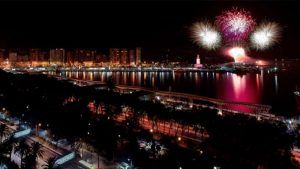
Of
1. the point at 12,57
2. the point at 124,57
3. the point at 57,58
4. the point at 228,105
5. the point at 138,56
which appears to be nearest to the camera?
the point at 228,105

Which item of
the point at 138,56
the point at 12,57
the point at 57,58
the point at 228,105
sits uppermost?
the point at 138,56

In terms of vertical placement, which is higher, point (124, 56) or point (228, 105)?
point (124, 56)

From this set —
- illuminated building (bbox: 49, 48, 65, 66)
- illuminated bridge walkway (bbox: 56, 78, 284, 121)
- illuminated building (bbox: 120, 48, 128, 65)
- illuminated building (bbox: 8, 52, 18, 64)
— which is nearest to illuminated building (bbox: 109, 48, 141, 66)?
illuminated building (bbox: 120, 48, 128, 65)

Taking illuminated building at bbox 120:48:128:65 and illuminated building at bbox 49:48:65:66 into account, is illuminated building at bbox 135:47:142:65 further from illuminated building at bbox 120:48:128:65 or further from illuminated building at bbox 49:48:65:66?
illuminated building at bbox 49:48:65:66

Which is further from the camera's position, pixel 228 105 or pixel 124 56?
pixel 124 56

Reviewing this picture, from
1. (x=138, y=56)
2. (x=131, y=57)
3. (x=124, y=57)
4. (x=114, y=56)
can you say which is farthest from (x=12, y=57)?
(x=138, y=56)

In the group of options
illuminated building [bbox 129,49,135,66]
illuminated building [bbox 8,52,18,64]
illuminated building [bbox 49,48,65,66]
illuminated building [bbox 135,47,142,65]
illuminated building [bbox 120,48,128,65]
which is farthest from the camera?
illuminated building [bbox 135,47,142,65]

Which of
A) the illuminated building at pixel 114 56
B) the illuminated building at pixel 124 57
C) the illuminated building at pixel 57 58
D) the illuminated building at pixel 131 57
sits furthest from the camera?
the illuminated building at pixel 131 57

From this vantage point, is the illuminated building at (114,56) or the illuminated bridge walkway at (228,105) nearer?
the illuminated bridge walkway at (228,105)

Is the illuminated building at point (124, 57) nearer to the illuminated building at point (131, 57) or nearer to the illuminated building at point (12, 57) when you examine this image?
the illuminated building at point (131, 57)

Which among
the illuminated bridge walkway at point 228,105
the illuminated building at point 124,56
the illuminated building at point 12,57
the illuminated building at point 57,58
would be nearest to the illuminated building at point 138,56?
the illuminated building at point 124,56

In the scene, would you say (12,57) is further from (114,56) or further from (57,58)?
(114,56)

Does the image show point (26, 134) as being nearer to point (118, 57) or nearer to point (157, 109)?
point (157, 109)
